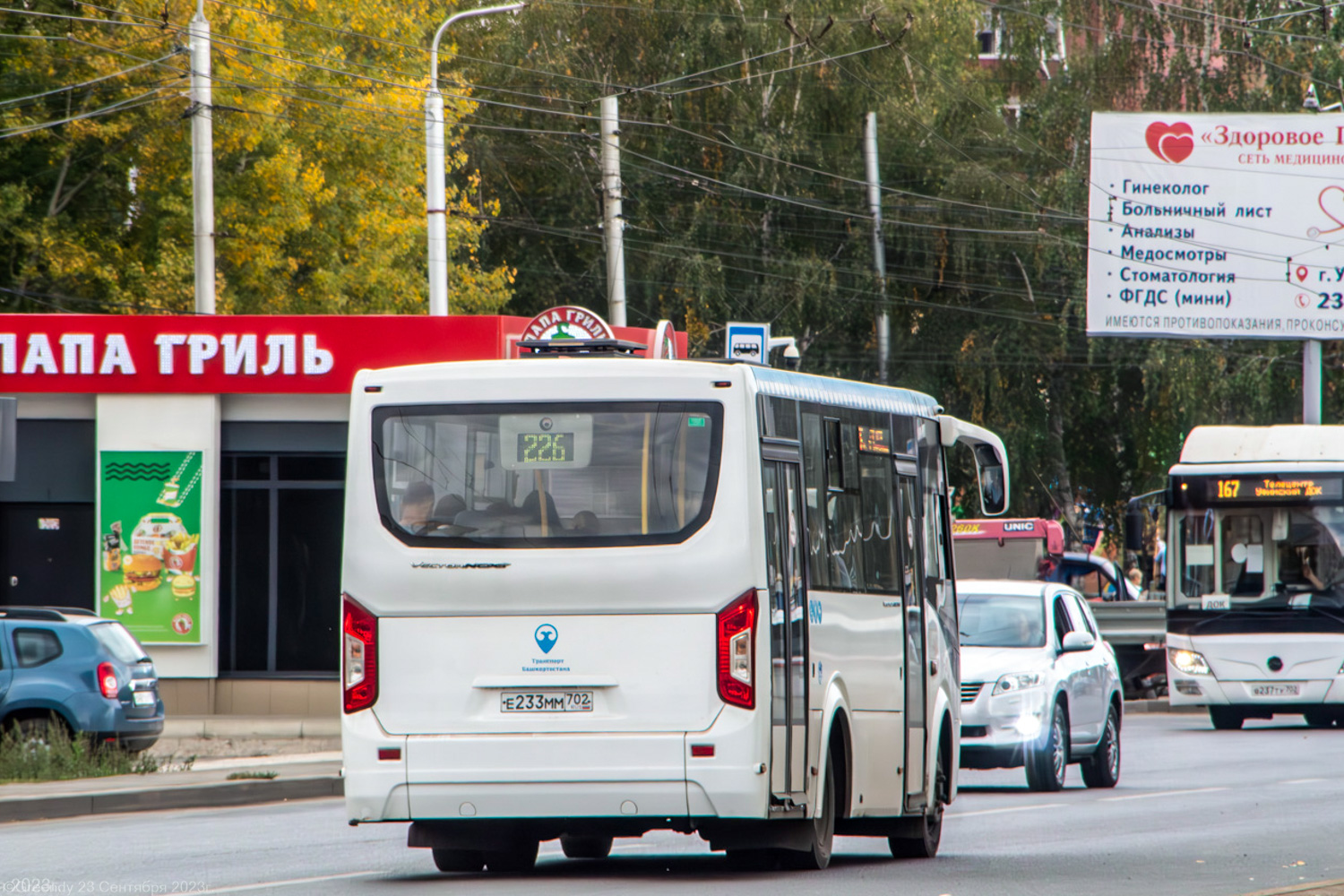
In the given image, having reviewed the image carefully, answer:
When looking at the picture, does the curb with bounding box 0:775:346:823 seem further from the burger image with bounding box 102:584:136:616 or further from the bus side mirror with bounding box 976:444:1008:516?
the burger image with bounding box 102:584:136:616

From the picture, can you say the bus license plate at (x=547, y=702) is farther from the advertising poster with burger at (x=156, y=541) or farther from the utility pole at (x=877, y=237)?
the utility pole at (x=877, y=237)

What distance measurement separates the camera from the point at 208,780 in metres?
18.0

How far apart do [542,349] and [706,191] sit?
1382 inches

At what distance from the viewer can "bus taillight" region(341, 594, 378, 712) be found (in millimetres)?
10406

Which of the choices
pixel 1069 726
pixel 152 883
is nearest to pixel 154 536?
pixel 1069 726

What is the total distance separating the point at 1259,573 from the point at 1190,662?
1.32m

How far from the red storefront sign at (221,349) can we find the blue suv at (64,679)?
20.5ft

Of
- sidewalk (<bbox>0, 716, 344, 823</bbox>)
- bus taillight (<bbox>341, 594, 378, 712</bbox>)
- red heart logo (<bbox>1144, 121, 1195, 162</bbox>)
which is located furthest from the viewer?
red heart logo (<bbox>1144, 121, 1195, 162</bbox>)

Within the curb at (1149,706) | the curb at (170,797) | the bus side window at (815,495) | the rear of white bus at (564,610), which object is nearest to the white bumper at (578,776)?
the rear of white bus at (564,610)

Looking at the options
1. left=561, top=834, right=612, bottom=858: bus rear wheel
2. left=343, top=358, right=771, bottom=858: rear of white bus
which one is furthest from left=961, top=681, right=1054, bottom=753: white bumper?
left=343, top=358, right=771, bottom=858: rear of white bus

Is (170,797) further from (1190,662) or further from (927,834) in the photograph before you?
(1190,662)

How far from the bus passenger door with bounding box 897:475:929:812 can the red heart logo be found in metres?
20.2

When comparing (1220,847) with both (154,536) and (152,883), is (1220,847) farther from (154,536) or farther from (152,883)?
(154,536)

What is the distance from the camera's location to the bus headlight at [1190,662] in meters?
26.6
